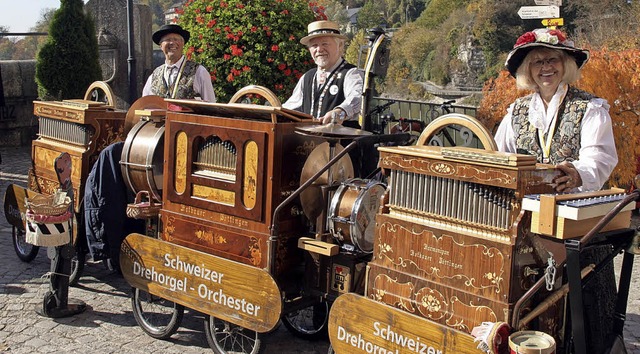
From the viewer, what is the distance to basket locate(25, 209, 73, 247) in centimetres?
487

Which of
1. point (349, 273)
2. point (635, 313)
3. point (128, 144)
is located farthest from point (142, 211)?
point (635, 313)

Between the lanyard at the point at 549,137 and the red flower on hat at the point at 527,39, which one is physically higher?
the red flower on hat at the point at 527,39

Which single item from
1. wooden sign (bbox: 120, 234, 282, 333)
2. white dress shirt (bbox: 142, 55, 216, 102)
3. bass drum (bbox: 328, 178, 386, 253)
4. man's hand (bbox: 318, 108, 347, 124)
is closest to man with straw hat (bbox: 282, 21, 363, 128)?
man's hand (bbox: 318, 108, 347, 124)

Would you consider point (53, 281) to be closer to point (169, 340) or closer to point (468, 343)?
point (169, 340)

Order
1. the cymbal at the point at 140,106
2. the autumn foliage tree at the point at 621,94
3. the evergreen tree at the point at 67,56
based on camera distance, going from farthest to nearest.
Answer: the evergreen tree at the point at 67,56 → the autumn foliage tree at the point at 621,94 → the cymbal at the point at 140,106

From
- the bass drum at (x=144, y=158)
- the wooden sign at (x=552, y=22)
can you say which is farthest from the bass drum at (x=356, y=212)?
the wooden sign at (x=552, y=22)

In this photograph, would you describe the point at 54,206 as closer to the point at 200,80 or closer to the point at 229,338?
the point at 229,338

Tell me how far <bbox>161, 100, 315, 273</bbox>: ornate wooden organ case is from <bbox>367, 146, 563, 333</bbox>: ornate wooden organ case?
0.73m

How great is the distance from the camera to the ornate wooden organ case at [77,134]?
550 centimetres

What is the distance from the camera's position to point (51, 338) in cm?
471

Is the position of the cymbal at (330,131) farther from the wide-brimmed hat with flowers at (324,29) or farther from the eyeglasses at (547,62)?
the wide-brimmed hat with flowers at (324,29)

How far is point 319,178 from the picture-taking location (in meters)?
3.96

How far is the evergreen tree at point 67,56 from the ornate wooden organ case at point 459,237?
8768 mm

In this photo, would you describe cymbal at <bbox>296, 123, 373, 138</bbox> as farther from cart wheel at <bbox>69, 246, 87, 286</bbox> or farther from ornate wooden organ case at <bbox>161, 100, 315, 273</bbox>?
cart wheel at <bbox>69, 246, 87, 286</bbox>
